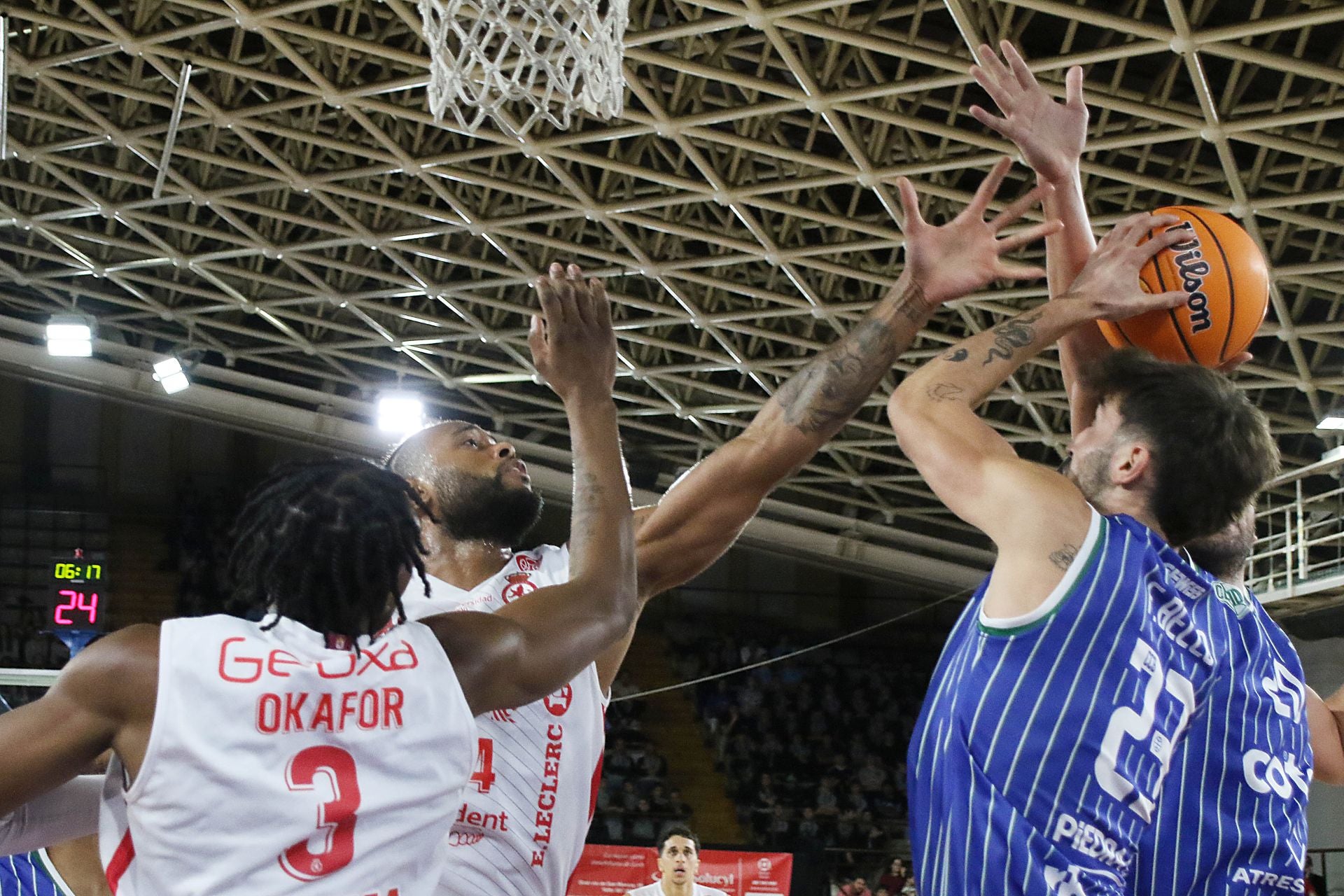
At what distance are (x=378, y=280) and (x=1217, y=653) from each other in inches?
837

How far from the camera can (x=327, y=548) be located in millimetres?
2396

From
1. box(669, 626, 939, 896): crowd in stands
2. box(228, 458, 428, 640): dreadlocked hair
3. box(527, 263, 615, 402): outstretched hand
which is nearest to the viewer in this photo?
box(228, 458, 428, 640): dreadlocked hair

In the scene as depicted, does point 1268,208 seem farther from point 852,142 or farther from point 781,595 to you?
point 781,595

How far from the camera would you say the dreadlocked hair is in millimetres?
2385

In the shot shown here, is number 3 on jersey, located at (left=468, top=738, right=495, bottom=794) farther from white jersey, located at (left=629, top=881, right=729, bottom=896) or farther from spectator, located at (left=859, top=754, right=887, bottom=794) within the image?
spectator, located at (left=859, top=754, right=887, bottom=794)

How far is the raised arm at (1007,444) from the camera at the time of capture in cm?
254

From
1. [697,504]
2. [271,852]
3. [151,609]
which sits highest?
[151,609]

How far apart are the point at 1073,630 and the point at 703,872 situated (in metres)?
10.7

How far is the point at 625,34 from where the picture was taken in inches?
579

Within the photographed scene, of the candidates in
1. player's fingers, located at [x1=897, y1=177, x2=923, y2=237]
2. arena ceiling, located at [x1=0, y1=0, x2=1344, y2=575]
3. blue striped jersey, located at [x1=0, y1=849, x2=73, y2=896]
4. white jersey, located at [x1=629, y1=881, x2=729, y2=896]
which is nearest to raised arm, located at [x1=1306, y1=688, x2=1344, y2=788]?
player's fingers, located at [x1=897, y1=177, x2=923, y2=237]

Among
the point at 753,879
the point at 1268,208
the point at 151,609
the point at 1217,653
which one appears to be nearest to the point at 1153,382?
the point at 1217,653

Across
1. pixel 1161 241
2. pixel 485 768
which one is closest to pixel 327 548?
pixel 485 768

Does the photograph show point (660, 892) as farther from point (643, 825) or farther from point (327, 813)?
point (643, 825)

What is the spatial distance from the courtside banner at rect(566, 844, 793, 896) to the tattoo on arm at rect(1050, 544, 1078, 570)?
10559 mm
